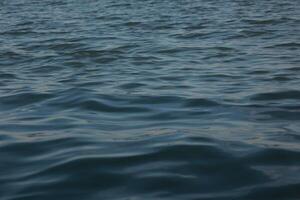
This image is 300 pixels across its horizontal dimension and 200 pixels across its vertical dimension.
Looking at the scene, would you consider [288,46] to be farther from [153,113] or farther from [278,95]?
[153,113]

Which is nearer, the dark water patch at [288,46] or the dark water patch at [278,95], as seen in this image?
the dark water patch at [278,95]

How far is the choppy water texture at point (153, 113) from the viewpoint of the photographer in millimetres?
4691

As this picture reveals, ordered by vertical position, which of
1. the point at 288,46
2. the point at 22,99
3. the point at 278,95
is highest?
the point at 22,99

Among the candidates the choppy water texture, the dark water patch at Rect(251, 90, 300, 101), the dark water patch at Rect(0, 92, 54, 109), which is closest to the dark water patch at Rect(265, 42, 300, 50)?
the choppy water texture

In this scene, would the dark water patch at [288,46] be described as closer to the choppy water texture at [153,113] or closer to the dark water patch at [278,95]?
the choppy water texture at [153,113]

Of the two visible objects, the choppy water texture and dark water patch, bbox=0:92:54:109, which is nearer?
the choppy water texture

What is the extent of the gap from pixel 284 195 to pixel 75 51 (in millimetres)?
8670

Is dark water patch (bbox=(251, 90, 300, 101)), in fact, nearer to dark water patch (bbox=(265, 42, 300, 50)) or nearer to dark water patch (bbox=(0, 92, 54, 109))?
dark water patch (bbox=(0, 92, 54, 109))

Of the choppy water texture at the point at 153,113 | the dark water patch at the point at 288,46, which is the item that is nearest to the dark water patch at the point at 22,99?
the choppy water texture at the point at 153,113

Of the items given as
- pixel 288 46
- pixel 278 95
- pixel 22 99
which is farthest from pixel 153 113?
pixel 288 46

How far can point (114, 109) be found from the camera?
729 centimetres

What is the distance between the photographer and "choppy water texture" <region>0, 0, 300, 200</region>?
15.4 feet

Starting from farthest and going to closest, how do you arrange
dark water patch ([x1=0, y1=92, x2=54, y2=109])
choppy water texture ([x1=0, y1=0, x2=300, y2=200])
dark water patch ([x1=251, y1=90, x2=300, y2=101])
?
dark water patch ([x1=0, y1=92, x2=54, y2=109]) → dark water patch ([x1=251, y1=90, x2=300, y2=101]) → choppy water texture ([x1=0, y1=0, x2=300, y2=200])

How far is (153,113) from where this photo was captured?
7.09 m
